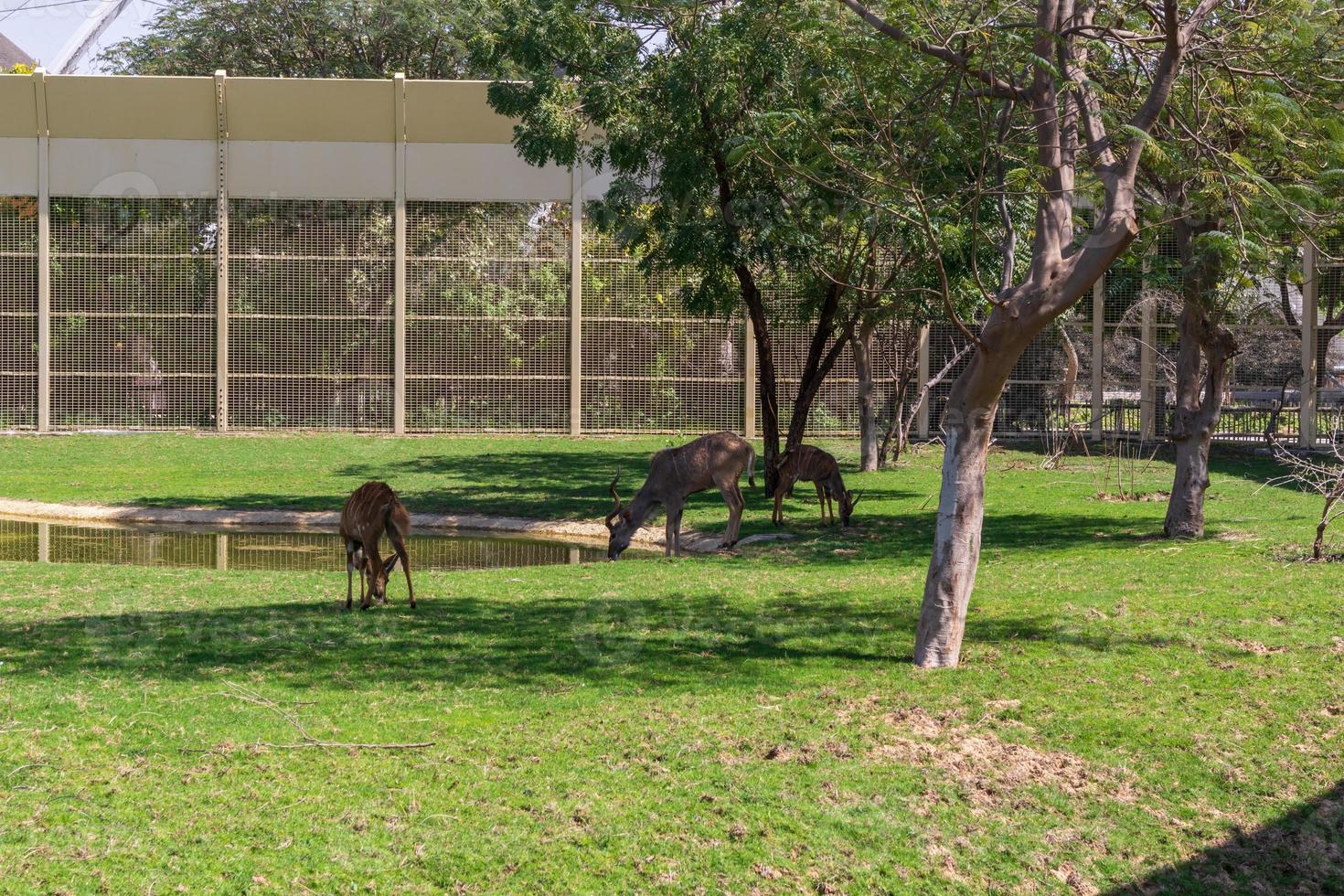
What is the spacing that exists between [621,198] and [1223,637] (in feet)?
38.5

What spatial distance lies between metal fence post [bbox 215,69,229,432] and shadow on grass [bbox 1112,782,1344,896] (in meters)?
28.0

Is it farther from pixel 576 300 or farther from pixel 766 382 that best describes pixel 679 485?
pixel 576 300

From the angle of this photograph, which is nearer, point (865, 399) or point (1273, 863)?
point (1273, 863)

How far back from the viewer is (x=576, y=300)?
31781 millimetres

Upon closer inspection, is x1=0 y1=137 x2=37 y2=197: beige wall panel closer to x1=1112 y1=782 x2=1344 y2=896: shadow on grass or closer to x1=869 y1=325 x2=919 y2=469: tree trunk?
x1=869 y1=325 x2=919 y2=469: tree trunk

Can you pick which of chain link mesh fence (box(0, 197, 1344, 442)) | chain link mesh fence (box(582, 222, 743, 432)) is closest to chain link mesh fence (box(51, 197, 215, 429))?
chain link mesh fence (box(0, 197, 1344, 442))

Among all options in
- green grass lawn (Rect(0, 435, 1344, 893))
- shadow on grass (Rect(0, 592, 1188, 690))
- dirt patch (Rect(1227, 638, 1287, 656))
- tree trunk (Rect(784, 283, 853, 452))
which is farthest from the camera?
tree trunk (Rect(784, 283, 853, 452))

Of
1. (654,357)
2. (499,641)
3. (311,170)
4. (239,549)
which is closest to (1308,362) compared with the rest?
(654,357)

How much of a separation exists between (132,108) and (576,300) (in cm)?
1058

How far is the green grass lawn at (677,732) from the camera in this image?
19.5 ft

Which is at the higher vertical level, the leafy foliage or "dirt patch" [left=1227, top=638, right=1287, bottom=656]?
the leafy foliage

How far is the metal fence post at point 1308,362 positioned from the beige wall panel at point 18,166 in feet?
89.2

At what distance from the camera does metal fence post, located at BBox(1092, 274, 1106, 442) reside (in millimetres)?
31359

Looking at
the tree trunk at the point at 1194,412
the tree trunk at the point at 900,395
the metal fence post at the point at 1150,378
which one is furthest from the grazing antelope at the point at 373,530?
the metal fence post at the point at 1150,378
